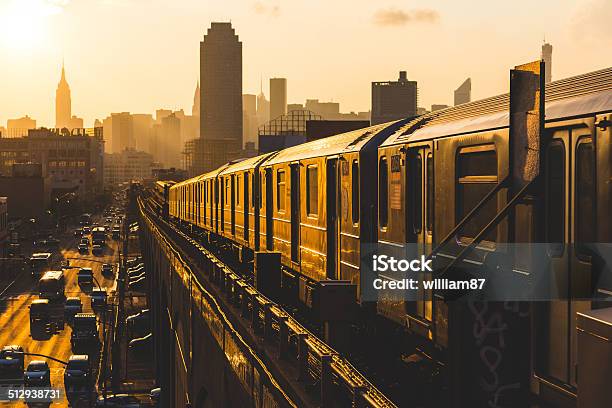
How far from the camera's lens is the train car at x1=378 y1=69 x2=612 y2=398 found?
7.25 meters

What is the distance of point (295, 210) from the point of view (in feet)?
60.7

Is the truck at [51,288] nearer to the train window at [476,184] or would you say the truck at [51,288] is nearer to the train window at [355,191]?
the train window at [355,191]

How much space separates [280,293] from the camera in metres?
19.2

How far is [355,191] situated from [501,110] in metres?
4.85

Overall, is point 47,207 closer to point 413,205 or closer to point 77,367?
point 77,367

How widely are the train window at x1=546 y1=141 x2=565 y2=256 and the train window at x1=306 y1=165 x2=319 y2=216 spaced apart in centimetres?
870

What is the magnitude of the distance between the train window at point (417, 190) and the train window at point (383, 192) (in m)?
1.03

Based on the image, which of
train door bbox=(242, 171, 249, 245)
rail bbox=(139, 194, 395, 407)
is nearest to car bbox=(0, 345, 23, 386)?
train door bbox=(242, 171, 249, 245)

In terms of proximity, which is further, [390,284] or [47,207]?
[47,207]

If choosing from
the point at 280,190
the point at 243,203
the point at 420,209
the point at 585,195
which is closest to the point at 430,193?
the point at 420,209

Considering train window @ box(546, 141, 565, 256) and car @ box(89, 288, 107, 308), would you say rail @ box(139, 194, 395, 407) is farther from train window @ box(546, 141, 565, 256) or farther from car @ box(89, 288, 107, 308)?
car @ box(89, 288, 107, 308)

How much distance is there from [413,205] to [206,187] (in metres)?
28.6

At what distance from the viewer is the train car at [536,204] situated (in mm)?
7250

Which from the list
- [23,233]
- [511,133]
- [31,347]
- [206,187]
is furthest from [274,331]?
[23,233]
